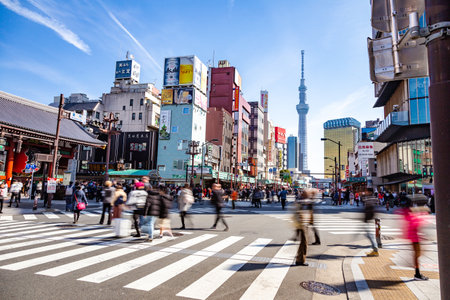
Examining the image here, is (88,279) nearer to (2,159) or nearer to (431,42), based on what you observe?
(431,42)

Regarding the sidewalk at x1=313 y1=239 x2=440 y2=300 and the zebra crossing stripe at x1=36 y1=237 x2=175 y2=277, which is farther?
the zebra crossing stripe at x1=36 y1=237 x2=175 y2=277

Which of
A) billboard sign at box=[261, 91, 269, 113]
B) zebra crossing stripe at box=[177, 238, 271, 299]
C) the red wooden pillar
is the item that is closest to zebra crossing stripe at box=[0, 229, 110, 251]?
zebra crossing stripe at box=[177, 238, 271, 299]

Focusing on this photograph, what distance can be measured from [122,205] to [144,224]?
183 centimetres

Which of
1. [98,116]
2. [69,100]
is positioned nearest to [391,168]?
[98,116]

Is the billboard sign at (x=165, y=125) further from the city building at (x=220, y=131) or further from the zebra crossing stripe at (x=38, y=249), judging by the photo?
the zebra crossing stripe at (x=38, y=249)

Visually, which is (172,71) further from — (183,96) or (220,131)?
(220,131)

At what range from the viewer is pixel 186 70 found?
2418 inches

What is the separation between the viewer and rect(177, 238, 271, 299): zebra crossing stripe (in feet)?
15.6

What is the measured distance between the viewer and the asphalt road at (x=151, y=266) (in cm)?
476

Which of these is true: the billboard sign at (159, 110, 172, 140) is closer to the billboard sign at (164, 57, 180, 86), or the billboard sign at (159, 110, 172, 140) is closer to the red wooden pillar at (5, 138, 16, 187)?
the billboard sign at (164, 57, 180, 86)

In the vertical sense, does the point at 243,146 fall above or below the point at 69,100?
below

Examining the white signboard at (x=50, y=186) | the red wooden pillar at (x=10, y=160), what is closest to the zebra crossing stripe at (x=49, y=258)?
the white signboard at (x=50, y=186)

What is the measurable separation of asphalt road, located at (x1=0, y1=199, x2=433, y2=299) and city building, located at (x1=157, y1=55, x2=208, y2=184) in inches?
1825

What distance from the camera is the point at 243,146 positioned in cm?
8106
